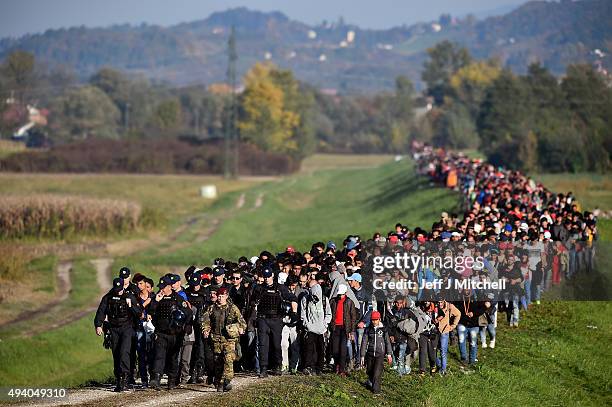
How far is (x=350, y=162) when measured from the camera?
156 m


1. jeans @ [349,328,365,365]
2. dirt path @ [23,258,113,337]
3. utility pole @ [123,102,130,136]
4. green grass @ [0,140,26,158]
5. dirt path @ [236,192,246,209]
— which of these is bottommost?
dirt path @ [23,258,113,337]

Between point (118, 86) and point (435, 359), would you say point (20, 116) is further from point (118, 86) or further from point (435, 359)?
point (435, 359)

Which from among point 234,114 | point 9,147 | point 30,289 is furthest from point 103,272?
point 9,147

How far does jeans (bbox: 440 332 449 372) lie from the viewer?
2245cm

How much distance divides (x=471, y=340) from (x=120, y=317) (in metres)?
7.62

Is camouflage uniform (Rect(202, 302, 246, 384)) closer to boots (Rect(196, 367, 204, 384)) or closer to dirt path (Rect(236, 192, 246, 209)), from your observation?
boots (Rect(196, 367, 204, 384))

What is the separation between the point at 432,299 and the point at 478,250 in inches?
105

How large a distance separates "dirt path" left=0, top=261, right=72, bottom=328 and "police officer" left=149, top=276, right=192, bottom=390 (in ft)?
58.1

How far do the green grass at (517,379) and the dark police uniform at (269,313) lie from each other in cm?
68

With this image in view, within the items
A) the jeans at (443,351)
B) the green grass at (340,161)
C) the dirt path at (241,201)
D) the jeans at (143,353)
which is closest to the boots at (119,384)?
the jeans at (143,353)

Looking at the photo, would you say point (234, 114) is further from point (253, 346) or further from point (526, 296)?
point (253, 346)

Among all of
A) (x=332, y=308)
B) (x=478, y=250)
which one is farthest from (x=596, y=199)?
(x=332, y=308)

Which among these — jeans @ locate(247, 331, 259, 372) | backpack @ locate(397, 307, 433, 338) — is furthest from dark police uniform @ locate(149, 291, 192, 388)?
backpack @ locate(397, 307, 433, 338)

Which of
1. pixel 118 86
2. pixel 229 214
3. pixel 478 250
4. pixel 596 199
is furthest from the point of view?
pixel 118 86
